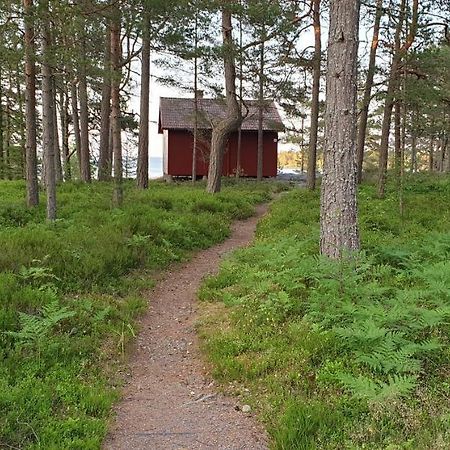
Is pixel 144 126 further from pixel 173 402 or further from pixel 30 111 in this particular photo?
pixel 173 402

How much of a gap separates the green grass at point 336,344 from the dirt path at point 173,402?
0.70ft

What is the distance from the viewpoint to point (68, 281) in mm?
6977

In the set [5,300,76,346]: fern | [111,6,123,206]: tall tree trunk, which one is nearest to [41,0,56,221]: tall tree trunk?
[111,6,123,206]: tall tree trunk

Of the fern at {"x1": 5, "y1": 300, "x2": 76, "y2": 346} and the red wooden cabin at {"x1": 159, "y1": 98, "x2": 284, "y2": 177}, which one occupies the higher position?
the red wooden cabin at {"x1": 159, "y1": 98, "x2": 284, "y2": 177}

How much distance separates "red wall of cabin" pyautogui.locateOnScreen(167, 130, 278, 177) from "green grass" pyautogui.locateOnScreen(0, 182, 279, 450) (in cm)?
1894

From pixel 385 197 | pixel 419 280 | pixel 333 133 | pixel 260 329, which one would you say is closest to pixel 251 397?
pixel 260 329

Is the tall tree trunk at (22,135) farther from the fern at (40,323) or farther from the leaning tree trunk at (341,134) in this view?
the leaning tree trunk at (341,134)

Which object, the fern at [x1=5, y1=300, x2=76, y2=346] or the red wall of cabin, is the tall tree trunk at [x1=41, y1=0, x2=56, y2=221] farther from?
the red wall of cabin

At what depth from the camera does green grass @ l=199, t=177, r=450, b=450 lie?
3.72 metres

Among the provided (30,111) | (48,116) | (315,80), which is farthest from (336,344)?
(315,80)

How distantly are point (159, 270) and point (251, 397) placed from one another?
4663 mm

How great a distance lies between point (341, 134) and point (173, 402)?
181 inches

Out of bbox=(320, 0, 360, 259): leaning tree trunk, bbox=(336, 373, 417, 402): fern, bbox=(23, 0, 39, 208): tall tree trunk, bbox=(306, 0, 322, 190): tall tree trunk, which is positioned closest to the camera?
bbox=(336, 373, 417, 402): fern

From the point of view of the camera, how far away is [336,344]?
4.88m
